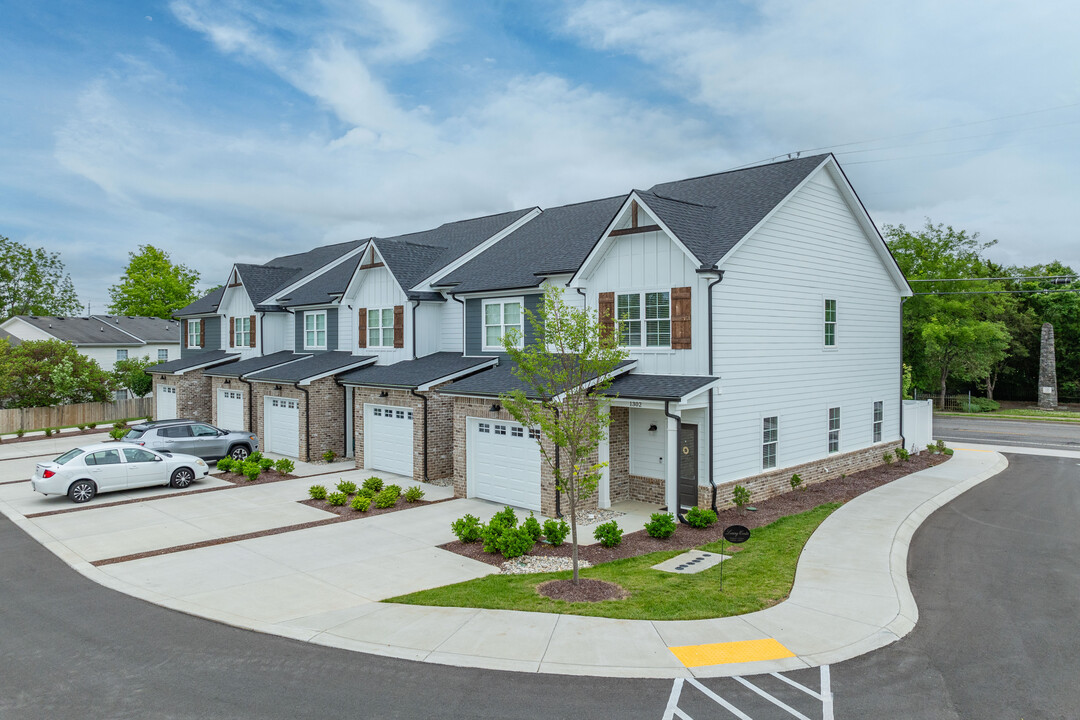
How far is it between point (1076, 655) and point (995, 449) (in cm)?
2345

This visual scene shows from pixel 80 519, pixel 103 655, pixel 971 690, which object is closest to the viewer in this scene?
pixel 971 690

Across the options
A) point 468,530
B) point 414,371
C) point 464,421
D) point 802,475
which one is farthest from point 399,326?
point 802,475

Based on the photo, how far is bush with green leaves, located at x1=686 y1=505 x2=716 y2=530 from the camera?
15414mm

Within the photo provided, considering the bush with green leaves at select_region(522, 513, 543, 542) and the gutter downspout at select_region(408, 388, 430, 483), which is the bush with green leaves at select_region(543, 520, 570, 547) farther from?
the gutter downspout at select_region(408, 388, 430, 483)

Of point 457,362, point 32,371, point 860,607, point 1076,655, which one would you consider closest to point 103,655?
point 860,607

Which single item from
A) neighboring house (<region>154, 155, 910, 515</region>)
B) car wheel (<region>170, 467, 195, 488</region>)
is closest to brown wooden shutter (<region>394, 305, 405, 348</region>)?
neighboring house (<region>154, 155, 910, 515</region>)

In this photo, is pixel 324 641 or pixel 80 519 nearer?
pixel 324 641

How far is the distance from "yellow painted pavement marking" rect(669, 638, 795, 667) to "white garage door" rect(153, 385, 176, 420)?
32427 millimetres

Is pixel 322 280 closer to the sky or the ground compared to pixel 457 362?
closer to the sky

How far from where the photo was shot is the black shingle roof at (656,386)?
1574 cm

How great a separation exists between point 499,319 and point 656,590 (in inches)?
504

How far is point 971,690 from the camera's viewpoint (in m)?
7.97

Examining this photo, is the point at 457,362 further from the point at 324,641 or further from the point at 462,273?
the point at 324,641

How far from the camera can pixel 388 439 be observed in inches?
891
